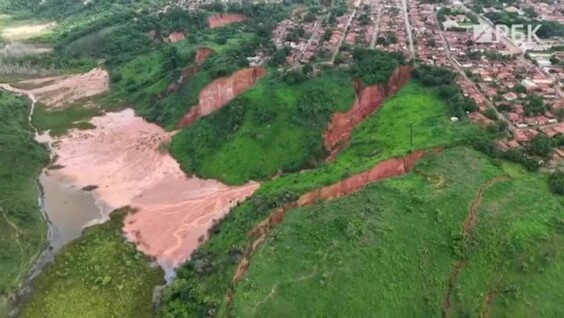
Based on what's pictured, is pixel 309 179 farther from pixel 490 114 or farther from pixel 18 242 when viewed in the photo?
pixel 18 242

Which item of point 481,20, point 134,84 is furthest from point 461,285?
point 481,20

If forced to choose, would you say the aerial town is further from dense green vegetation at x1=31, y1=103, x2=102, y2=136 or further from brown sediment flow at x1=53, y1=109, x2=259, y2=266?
dense green vegetation at x1=31, y1=103, x2=102, y2=136

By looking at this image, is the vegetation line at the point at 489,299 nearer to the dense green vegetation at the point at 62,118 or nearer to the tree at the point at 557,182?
the tree at the point at 557,182

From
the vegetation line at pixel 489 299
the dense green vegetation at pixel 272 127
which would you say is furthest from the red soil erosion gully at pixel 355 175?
the vegetation line at pixel 489 299

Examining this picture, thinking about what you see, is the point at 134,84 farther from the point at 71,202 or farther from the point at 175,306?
the point at 175,306

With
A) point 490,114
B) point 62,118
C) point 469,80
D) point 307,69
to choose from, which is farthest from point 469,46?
point 62,118

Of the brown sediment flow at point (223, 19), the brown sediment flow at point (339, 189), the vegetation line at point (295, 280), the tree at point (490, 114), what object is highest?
the vegetation line at point (295, 280)
